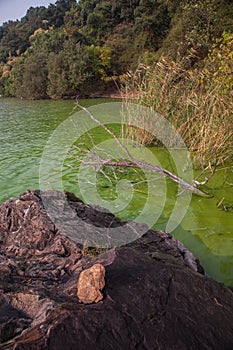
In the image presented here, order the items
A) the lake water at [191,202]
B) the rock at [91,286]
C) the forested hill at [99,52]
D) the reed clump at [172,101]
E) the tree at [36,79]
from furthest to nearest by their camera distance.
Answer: the tree at [36,79] < the forested hill at [99,52] < the reed clump at [172,101] < the lake water at [191,202] < the rock at [91,286]

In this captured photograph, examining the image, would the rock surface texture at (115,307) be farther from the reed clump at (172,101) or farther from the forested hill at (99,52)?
the forested hill at (99,52)

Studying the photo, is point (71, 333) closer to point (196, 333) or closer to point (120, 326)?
point (120, 326)

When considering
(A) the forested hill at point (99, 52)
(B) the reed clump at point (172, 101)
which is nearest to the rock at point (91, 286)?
(B) the reed clump at point (172, 101)

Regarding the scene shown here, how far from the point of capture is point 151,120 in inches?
249

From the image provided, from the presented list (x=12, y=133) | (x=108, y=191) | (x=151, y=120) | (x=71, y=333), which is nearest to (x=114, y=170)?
(x=108, y=191)

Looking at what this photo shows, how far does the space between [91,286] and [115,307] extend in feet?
0.51

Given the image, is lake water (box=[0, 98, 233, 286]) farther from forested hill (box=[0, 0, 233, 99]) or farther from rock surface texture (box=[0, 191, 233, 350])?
forested hill (box=[0, 0, 233, 99])

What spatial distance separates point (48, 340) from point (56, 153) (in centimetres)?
701

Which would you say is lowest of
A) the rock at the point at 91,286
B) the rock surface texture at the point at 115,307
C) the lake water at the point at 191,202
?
the lake water at the point at 191,202

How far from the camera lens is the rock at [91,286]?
1.48m

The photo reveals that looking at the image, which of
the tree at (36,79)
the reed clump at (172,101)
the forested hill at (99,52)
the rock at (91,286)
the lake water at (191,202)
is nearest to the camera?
the rock at (91,286)

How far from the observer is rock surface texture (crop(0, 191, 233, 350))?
1291 millimetres

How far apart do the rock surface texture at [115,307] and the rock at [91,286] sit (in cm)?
4

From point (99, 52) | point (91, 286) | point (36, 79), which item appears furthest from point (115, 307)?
point (99, 52)
